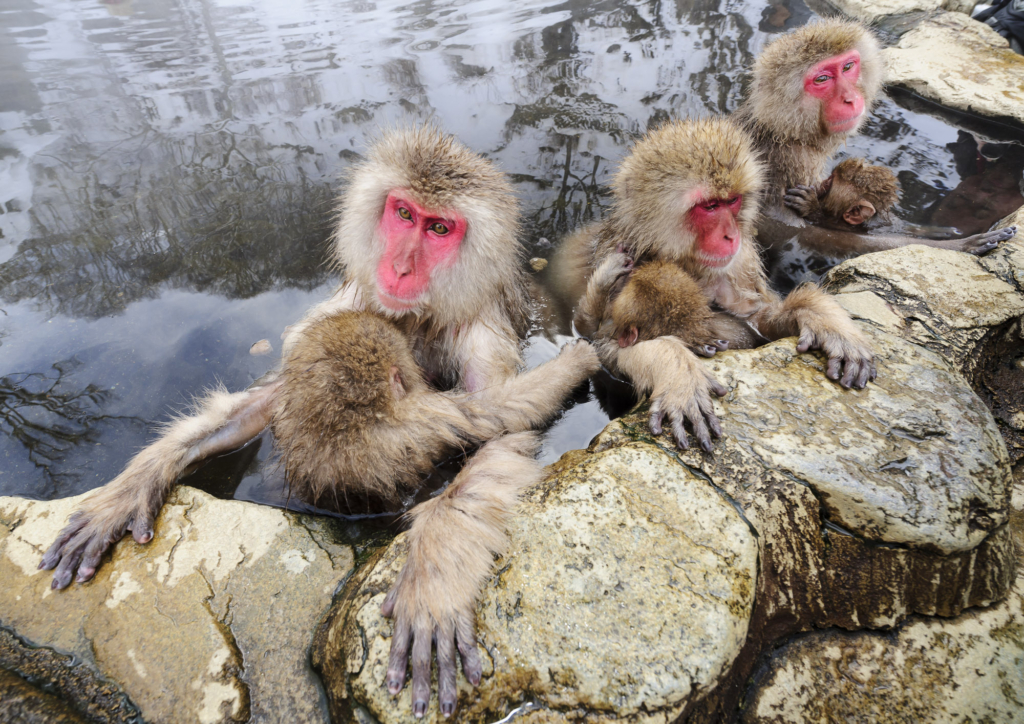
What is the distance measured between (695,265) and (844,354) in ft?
3.36

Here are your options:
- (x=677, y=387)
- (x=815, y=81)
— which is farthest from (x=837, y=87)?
(x=677, y=387)

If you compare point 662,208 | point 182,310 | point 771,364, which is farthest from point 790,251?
point 182,310

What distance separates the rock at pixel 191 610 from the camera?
2.13 meters

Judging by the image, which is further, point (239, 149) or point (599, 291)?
point (239, 149)

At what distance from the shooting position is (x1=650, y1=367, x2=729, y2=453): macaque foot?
98.5 inches

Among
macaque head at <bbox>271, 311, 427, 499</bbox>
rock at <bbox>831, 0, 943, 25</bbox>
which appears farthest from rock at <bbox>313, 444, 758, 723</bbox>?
rock at <bbox>831, 0, 943, 25</bbox>

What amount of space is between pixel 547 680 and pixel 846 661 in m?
1.13

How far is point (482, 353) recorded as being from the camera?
321cm

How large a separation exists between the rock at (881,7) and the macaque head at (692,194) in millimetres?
6301

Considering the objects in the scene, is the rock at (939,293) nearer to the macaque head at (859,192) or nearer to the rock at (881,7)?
the macaque head at (859,192)

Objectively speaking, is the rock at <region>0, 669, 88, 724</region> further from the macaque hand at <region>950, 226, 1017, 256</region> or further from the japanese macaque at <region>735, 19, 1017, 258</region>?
the macaque hand at <region>950, 226, 1017, 256</region>

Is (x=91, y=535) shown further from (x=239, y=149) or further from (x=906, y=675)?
(x=239, y=149)

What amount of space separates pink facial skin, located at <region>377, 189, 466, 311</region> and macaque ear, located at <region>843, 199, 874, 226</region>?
10.8 feet

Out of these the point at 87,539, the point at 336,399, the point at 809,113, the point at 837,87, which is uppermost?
the point at 837,87
